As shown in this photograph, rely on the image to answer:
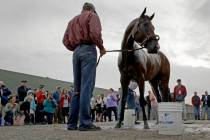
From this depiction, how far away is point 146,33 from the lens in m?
10.0

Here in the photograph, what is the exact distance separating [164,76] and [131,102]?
1494 millimetres

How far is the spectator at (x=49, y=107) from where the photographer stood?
19.9 m

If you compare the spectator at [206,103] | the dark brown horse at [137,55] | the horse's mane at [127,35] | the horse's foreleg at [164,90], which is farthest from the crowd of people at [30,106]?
the spectator at [206,103]

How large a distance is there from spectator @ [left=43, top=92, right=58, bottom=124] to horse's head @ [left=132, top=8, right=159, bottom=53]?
1047cm

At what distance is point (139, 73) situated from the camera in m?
10.8

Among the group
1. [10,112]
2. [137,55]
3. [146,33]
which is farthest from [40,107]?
[146,33]

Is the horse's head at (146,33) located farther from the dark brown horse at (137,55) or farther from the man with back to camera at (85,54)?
the man with back to camera at (85,54)

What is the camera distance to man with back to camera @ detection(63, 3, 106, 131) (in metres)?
8.61

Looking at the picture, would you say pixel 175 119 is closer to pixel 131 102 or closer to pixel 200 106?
pixel 131 102

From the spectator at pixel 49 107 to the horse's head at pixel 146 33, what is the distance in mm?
10471

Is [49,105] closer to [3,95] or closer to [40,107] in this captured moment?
[40,107]

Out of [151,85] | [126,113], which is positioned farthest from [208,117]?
[126,113]

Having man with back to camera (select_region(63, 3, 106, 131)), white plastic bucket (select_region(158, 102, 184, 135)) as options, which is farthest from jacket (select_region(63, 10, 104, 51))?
white plastic bucket (select_region(158, 102, 184, 135))

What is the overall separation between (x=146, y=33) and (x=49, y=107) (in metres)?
10.9
